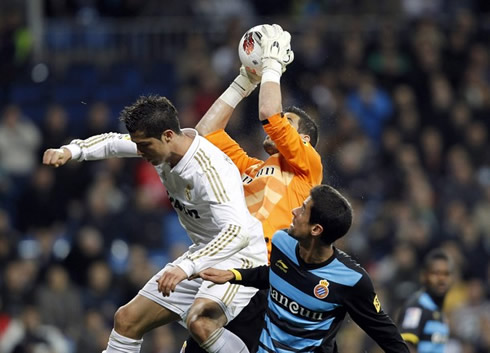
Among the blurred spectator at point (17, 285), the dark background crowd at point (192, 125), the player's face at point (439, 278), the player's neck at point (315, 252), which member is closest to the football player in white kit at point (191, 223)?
the player's neck at point (315, 252)

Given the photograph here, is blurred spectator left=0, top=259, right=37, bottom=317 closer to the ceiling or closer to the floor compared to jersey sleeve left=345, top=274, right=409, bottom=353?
closer to the floor

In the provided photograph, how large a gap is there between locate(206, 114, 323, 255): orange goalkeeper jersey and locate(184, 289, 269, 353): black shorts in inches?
14.8

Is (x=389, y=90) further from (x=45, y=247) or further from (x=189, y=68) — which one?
(x=45, y=247)

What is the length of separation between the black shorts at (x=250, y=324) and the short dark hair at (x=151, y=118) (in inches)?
49.2

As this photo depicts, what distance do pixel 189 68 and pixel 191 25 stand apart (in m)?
0.81

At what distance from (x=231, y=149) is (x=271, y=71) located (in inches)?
31.7

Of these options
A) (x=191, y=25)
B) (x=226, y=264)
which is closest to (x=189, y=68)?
(x=191, y=25)

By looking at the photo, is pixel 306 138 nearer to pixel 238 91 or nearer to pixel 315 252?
pixel 238 91

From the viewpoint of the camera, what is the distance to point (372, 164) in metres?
14.9

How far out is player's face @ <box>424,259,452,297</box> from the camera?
909 centimetres

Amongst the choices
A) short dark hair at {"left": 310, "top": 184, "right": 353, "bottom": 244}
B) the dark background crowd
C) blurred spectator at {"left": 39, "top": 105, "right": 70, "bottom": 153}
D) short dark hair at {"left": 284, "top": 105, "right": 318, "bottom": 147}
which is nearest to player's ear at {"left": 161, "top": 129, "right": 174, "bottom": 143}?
short dark hair at {"left": 310, "top": 184, "right": 353, "bottom": 244}

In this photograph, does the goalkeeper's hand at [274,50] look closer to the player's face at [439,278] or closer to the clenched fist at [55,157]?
the clenched fist at [55,157]

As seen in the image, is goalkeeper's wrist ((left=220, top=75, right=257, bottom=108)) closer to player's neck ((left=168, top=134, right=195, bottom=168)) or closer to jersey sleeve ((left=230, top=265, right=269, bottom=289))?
player's neck ((left=168, top=134, right=195, bottom=168))

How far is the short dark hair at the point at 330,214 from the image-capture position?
257 inches
